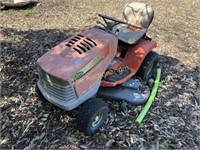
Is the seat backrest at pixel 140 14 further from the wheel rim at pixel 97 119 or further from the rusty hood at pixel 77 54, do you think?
the wheel rim at pixel 97 119

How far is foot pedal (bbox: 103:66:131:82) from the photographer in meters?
3.22

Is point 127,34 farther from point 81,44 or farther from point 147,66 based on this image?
point 81,44

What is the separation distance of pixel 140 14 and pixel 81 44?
1.23 m

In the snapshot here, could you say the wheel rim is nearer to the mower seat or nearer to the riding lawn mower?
the riding lawn mower

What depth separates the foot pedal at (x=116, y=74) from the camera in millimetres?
A: 3220

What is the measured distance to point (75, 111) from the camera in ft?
10.2

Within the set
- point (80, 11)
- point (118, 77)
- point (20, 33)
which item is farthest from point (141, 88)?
point (80, 11)

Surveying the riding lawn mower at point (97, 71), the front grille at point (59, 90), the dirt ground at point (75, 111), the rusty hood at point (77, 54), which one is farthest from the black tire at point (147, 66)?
the front grille at point (59, 90)

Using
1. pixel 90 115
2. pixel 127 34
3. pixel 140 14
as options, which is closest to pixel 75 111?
pixel 90 115

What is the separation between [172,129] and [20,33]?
9.12 ft

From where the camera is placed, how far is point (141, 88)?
136 inches

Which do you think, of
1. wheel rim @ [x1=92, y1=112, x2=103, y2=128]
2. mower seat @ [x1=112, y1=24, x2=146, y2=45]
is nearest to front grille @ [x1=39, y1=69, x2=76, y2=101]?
wheel rim @ [x1=92, y1=112, x2=103, y2=128]

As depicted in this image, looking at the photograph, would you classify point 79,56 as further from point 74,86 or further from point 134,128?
point 134,128

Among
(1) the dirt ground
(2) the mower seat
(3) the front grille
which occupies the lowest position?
(1) the dirt ground
